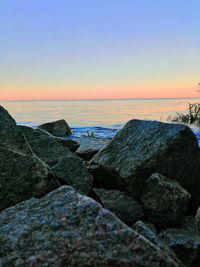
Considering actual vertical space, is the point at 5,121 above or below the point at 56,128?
above

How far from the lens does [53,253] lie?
8.88 feet

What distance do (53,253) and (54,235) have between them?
166 millimetres

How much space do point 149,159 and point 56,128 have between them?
14.0 m

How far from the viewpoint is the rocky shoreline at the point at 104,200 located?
8.93ft

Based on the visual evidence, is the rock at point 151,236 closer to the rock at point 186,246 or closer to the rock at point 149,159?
the rock at point 186,246

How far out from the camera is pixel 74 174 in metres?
5.40

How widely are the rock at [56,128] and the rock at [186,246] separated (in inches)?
570

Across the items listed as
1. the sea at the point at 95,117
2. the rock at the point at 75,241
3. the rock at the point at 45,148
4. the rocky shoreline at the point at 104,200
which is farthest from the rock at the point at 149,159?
the sea at the point at 95,117

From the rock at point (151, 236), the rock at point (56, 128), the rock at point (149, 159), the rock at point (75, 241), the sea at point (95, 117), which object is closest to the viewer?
the rock at point (75, 241)

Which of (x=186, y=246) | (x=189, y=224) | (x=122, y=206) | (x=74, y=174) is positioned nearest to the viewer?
(x=186, y=246)

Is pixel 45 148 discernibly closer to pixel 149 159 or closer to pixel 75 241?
pixel 149 159

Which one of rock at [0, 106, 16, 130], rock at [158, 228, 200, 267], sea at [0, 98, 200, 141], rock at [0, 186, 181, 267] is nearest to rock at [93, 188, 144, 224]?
rock at [158, 228, 200, 267]

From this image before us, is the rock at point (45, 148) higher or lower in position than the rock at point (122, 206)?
higher

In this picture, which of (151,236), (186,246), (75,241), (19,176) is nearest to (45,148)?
(19,176)
